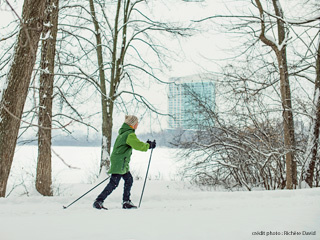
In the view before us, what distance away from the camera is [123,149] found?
5281 mm

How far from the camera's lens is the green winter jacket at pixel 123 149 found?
515 centimetres

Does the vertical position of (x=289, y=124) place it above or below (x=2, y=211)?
above

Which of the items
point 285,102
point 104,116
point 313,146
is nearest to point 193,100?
point 285,102

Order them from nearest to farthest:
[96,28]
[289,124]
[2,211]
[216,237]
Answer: [216,237], [2,211], [289,124], [96,28]

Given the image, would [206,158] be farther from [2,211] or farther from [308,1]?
[2,211]

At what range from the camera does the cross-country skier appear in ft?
16.8

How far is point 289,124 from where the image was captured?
8.91m

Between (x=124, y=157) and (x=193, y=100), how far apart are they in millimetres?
5374

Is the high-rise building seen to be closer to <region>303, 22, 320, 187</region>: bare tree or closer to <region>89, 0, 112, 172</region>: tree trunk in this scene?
<region>89, 0, 112, 172</region>: tree trunk

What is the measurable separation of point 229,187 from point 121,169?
19.5ft

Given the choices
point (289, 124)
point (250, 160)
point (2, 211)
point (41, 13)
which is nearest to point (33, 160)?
point (2, 211)

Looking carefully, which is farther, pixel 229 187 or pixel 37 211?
pixel 229 187

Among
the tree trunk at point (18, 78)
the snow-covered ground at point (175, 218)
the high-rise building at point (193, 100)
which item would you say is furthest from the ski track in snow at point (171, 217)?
the high-rise building at point (193, 100)

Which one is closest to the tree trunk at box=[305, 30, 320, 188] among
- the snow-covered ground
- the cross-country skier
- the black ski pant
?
the snow-covered ground
